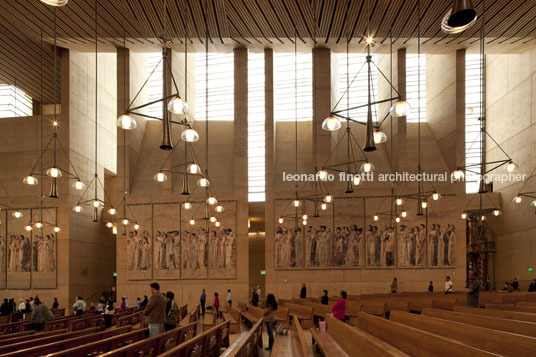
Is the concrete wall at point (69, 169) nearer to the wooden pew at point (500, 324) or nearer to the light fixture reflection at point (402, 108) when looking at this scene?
the light fixture reflection at point (402, 108)

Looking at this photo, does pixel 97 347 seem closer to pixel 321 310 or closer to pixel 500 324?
pixel 500 324

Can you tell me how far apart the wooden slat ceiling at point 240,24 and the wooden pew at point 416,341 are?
11.0m

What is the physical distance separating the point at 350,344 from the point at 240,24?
46.6 ft

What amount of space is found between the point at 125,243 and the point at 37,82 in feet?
29.7

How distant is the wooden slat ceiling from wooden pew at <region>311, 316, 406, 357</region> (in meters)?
10.7

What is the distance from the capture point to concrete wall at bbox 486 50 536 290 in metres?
19.7

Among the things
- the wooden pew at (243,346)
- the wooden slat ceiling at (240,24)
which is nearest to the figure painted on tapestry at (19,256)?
the wooden slat ceiling at (240,24)

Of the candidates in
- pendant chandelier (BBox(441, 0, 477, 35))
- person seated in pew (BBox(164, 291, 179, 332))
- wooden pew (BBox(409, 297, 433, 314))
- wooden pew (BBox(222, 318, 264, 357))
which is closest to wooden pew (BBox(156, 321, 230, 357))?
wooden pew (BBox(222, 318, 264, 357))

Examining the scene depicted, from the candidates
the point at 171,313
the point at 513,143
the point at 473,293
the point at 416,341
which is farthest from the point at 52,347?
the point at 513,143

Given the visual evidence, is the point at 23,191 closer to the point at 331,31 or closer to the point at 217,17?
the point at 217,17

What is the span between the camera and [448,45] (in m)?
19.9

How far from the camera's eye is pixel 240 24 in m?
17.0

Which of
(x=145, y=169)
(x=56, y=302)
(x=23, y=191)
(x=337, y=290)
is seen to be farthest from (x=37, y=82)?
(x=337, y=290)

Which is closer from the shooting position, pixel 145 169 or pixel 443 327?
pixel 443 327
